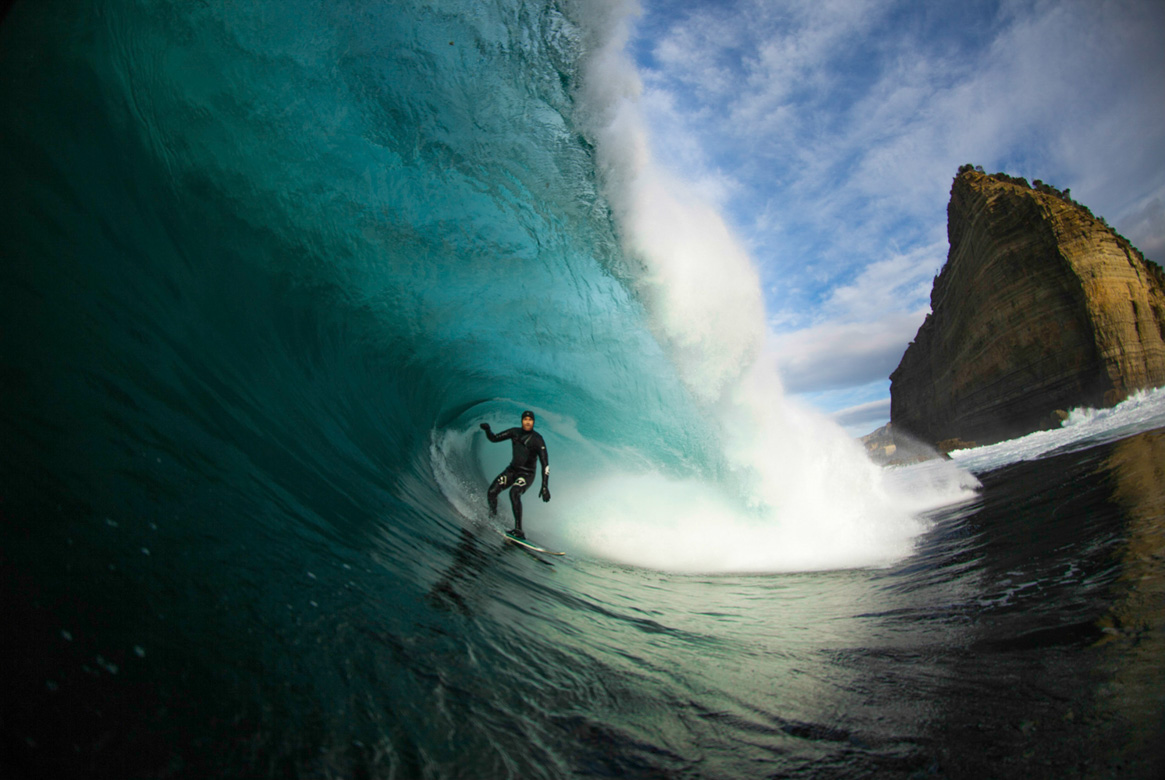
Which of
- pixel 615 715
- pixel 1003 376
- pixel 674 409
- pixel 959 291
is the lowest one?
pixel 615 715

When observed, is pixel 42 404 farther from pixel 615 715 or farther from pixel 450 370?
pixel 450 370

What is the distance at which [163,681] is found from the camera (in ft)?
4.40

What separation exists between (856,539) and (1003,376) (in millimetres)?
36653

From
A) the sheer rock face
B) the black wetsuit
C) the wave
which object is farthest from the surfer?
the sheer rock face

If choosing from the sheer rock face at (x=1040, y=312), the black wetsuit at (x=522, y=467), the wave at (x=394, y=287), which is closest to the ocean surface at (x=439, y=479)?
the wave at (x=394, y=287)

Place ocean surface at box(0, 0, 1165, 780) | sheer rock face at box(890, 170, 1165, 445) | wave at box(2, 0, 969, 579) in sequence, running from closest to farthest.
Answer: ocean surface at box(0, 0, 1165, 780) < wave at box(2, 0, 969, 579) < sheer rock face at box(890, 170, 1165, 445)

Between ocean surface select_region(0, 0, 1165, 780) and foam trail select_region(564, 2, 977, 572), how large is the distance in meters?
0.07

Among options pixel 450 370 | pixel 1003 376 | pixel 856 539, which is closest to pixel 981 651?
pixel 856 539

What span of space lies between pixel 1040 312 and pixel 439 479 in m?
39.6

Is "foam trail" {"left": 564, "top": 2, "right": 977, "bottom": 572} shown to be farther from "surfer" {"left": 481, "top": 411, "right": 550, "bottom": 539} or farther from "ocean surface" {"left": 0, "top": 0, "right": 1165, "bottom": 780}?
"surfer" {"left": 481, "top": 411, "right": 550, "bottom": 539}

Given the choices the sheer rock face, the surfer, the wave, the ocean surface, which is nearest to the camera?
the ocean surface

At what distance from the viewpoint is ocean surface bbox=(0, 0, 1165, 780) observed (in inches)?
60.2

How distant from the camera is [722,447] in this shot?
8273mm

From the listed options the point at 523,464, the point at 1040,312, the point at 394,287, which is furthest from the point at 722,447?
the point at 1040,312
